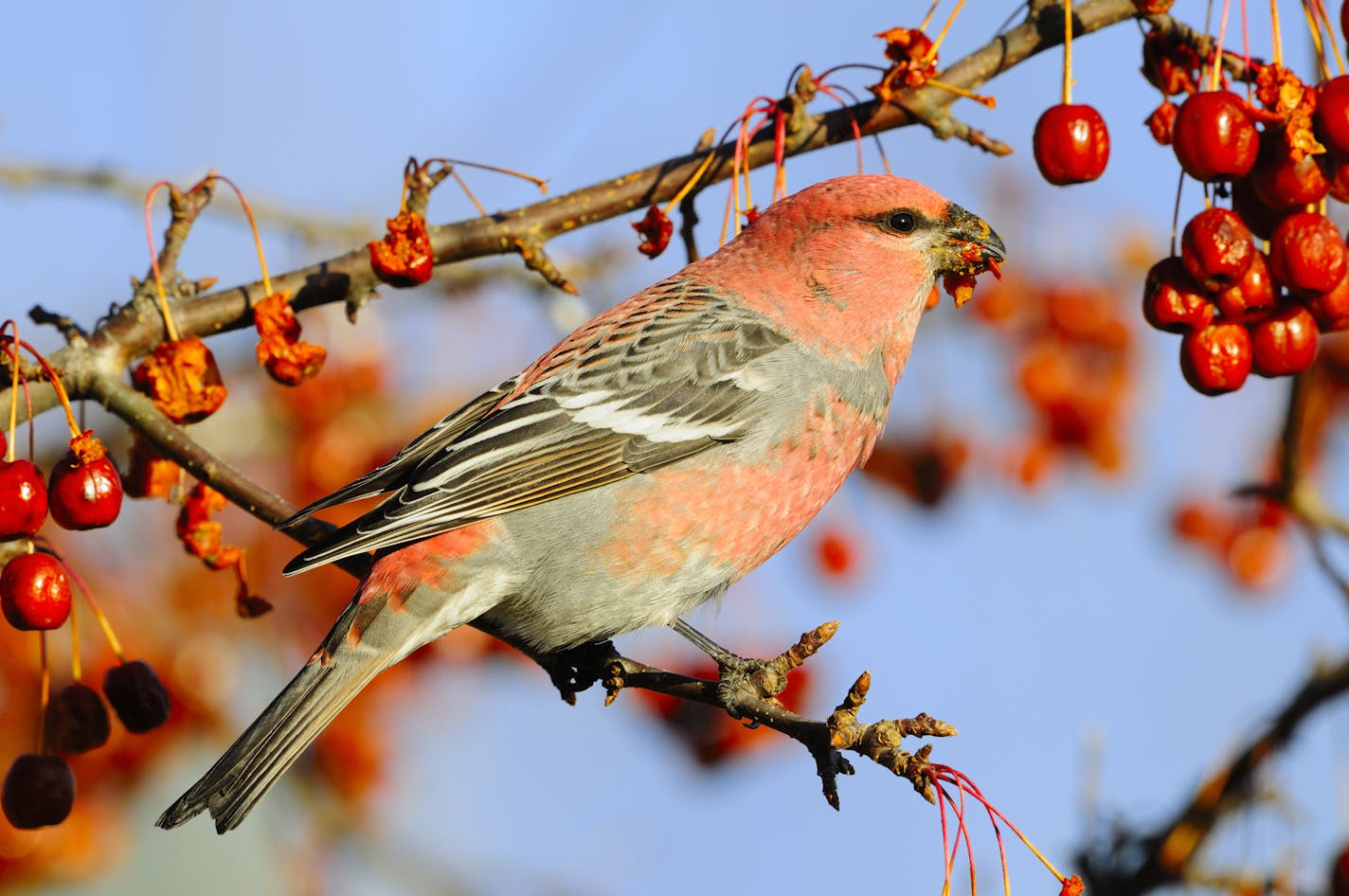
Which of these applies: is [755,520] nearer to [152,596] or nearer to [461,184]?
[461,184]

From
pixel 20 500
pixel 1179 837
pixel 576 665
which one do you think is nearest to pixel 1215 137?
pixel 1179 837

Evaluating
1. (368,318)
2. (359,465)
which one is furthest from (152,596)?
(368,318)

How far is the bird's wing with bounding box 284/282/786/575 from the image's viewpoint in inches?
112

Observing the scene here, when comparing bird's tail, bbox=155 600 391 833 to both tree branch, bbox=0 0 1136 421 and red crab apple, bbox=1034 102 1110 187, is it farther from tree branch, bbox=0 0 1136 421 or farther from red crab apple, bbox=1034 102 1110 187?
red crab apple, bbox=1034 102 1110 187

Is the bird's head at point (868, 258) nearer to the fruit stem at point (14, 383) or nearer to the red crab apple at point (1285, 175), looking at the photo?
the red crab apple at point (1285, 175)

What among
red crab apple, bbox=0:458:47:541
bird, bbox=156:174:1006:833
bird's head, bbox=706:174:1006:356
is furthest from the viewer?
bird's head, bbox=706:174:1006:356

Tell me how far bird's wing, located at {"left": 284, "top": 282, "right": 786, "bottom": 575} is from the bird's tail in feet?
0.78

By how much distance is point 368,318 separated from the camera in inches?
175

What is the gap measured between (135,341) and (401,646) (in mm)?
822

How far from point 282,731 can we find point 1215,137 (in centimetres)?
205

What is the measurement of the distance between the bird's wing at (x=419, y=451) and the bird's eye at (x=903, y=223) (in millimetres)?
967

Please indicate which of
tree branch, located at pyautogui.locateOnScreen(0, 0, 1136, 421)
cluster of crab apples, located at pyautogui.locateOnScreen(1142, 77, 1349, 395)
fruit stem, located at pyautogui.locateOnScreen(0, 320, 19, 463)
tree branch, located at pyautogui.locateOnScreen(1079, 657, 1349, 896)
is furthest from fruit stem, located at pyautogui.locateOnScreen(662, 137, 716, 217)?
tree branch, located at pyautogui.locateOnScreen(1079, 657, 1349, 896)

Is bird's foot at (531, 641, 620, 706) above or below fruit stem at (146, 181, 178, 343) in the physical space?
below

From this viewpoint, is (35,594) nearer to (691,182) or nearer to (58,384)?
(58,384)
